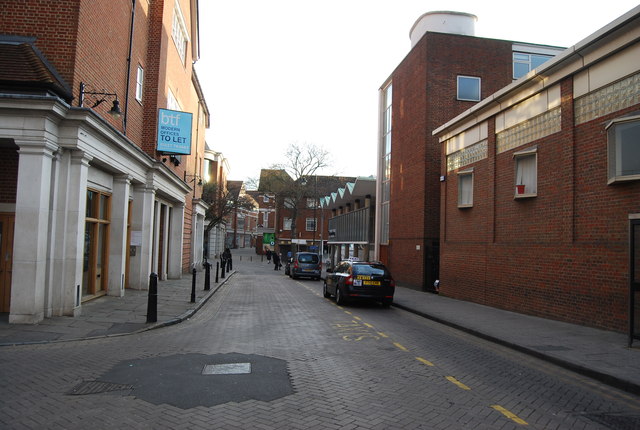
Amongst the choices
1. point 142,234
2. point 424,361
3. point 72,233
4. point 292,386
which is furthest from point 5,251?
point 424,361

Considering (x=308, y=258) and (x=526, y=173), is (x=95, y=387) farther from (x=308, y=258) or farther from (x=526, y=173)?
(x=308, y=258)

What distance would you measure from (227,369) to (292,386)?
1180 millimetres

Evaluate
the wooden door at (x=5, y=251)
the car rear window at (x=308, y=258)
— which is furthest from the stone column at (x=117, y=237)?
the car rear window at (x=308, y=258)

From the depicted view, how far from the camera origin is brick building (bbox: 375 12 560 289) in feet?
66.8

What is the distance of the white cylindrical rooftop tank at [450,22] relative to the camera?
74.7 feet

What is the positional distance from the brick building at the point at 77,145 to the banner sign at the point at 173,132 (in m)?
0.04

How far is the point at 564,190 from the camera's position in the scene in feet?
35.9

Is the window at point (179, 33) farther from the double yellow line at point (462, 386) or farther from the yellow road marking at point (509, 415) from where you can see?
the yellow road marking at point (509, 415)

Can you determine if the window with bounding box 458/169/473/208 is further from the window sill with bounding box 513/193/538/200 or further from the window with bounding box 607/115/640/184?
the window with bounding box 607/115/640/184

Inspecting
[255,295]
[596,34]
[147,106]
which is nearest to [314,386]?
[596,34]

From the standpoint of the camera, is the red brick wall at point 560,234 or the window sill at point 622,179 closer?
the window sill at point 622,179

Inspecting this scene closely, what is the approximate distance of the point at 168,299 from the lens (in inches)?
559

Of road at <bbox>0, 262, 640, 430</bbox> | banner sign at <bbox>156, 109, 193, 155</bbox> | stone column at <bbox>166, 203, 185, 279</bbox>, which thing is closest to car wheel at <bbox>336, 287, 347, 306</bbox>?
road at <bbox>0, 262, 640, 430</bbox>

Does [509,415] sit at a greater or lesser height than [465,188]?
lesser
